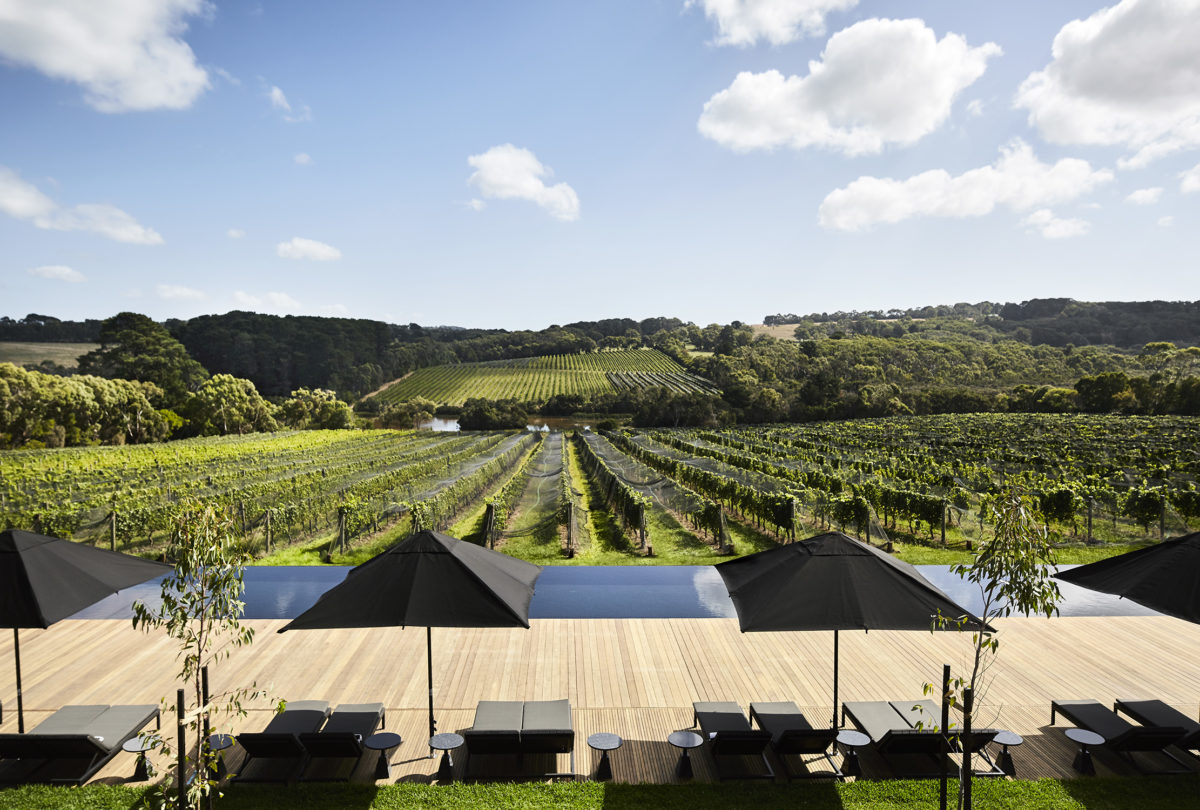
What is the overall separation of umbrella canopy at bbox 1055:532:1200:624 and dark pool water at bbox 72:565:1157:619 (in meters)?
4.24

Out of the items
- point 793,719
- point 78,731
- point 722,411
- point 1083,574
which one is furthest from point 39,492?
point 722,411

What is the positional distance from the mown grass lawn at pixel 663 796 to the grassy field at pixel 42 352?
10502 centimetres

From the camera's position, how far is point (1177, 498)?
17.0m

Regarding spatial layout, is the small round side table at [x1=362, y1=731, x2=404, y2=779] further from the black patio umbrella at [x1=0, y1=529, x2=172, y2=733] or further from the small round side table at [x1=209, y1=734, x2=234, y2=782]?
the black patio umbrella at [x1=0, y1=529, x2=172, y2=733]

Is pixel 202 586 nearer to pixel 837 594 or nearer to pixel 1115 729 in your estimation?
pixel 837 594

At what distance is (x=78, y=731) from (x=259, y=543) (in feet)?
36.8

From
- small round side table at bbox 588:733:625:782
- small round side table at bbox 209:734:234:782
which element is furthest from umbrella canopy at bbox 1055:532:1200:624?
small round side table at bbox 209:734:234:782

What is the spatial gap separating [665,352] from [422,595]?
11617 centimetres

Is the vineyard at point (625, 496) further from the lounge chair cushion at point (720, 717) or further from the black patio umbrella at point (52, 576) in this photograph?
the lounge chair cushion at point (720, 717)

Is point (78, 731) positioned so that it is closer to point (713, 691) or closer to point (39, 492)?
point (713, 691)

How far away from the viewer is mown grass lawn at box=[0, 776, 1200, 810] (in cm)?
505

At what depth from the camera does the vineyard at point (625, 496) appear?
643 inches

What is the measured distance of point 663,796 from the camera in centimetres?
518

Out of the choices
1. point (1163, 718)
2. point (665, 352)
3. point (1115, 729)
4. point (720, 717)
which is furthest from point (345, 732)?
point (665, 352)
